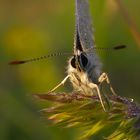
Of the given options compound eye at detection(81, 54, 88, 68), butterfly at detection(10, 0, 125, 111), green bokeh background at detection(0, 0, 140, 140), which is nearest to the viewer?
butterfly at detection(10, 0, 125, 111)

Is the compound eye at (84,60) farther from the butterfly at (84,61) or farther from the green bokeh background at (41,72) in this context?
the green bokeh background at (41,72)

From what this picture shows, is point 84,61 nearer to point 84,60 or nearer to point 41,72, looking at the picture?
point 84,60

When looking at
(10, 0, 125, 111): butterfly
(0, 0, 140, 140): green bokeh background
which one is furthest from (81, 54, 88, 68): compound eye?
(0, 0, 140, 140): green bokeh background

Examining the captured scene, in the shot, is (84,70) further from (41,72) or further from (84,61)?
(41,72)

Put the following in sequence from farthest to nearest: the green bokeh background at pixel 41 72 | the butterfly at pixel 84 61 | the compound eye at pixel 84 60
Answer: the green bokeh background at pixel 41 72 → the compound eye at pixel 84 60 → the butterfly at pixel 84 61

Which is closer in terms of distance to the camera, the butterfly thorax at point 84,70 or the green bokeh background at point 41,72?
the butterfly thorax at point 84,70

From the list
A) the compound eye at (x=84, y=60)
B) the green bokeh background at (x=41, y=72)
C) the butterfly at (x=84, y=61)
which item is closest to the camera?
the butterfly at (x=84, y=61)

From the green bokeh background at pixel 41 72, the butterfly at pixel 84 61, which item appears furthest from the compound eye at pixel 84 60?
the green bokeh background at pixel 41 72

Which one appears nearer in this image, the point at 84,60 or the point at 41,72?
the point at 84,60

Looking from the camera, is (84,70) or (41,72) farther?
(41,72)

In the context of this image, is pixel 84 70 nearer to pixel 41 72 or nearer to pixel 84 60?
pixel 84 60

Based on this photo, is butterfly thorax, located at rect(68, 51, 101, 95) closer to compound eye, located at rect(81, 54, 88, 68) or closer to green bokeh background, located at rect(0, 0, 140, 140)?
compound eye, located at rect(81, 54, 88, 68)

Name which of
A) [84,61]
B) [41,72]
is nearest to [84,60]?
[84,61]

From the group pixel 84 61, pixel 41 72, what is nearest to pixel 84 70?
pixel 84 61
